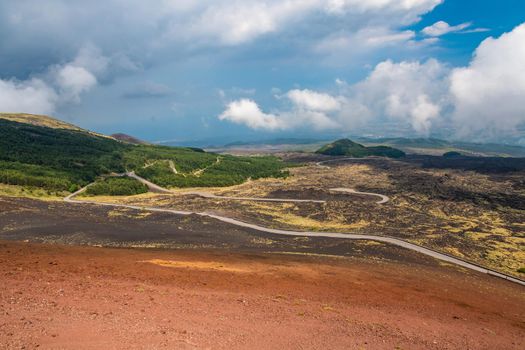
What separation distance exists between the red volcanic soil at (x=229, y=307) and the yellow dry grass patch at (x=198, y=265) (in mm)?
106

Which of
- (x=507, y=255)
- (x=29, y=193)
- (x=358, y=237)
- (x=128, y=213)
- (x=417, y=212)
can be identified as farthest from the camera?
(x=29, y=193)

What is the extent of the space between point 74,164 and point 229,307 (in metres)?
145

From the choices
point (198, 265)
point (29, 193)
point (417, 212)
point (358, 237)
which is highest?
point (29, 193)

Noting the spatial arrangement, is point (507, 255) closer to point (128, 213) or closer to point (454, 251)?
point (454, 251)

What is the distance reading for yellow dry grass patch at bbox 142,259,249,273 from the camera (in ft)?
114

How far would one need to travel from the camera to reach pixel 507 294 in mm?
37625

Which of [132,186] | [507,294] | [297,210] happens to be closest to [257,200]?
[297,210]

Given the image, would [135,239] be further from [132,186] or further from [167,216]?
[132,186]

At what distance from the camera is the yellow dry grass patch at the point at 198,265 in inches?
1366

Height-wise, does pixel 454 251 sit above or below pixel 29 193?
below

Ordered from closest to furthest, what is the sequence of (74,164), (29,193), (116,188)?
(29,193), (116,188), (74,164)

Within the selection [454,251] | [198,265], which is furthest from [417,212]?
[198,265]

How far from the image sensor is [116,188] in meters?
123

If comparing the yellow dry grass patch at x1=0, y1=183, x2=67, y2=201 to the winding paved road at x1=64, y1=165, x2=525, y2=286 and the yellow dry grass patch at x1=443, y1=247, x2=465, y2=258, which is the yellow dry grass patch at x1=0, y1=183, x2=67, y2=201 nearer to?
the winding paved road at x1=64, y1=165, x2=525, y2=286
